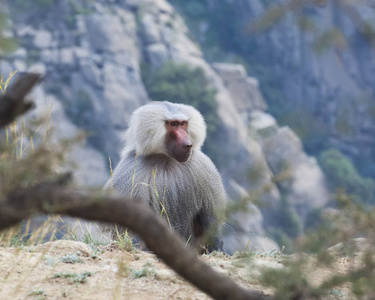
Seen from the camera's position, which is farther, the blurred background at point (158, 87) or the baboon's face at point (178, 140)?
the blurred background at point (158, 87)

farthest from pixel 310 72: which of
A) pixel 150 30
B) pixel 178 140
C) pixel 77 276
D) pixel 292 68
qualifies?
pixel 77 276

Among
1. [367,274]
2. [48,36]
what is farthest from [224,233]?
[48,36]

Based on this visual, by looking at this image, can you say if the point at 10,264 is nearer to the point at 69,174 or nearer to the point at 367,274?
the point at 69,174

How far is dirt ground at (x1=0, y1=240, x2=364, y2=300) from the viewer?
2652 mm

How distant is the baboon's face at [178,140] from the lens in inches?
173

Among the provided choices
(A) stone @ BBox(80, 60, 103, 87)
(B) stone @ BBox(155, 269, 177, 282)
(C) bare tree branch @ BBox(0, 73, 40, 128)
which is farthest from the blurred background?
(C) bare tree branch @ BBox(0, 73, 40, 128)

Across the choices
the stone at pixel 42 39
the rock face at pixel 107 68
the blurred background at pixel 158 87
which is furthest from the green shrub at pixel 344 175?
A: the stone at pixel 42 39

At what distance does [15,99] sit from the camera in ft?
5.01

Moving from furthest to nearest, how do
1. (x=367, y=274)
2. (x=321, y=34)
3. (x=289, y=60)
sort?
1. (x=289, y=60)
2. (x=367, y=274)
3. (x=321, y=34)

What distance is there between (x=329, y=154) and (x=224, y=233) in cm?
4093

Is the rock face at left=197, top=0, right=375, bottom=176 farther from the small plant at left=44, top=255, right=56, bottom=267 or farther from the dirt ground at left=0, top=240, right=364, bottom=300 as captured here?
the small plant at left=44, top=255, right=56, bottom=267

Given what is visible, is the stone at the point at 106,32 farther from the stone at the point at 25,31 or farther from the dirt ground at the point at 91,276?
the dirt ground at the point at 91,276

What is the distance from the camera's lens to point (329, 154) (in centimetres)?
4428

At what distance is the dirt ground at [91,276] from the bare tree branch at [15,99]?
1.10 meters
